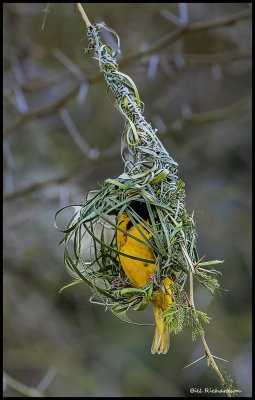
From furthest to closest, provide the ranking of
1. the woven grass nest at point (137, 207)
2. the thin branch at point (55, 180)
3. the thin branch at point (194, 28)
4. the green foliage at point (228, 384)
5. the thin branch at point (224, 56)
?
the thin branch at point (224, 56), the thin branch at point (55, 180), the thin branch at point (194, 28), the woven grass nest at point (137, 207), the green foliage at point (228, 384)

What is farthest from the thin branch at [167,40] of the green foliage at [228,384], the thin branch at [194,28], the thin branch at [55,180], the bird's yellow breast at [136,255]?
the green foliage at [228,384]

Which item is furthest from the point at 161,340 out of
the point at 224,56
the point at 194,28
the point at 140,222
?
the point at 224,56

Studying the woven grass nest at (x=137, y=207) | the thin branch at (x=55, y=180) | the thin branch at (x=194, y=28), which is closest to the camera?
the woven grass nest at (x=137, y=207)

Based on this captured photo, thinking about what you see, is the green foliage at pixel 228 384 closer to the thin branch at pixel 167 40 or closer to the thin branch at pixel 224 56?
the thin branch at pixel 167 40

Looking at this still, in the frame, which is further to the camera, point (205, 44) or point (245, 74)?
point (245, 74)

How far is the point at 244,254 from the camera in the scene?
14.9 ft

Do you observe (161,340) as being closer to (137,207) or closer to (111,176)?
(137,207)

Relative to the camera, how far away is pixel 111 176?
4766 mm

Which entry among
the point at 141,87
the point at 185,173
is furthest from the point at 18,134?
the point at 185,173

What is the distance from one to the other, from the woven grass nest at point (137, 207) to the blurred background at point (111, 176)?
7.10 feet

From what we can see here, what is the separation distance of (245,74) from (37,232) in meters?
2.62

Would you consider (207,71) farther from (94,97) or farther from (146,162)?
(146,162)

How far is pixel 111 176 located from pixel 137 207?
315 centimetres

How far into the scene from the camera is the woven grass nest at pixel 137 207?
1483 millimetres
